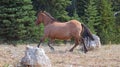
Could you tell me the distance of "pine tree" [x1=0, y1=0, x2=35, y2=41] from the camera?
66.6ft

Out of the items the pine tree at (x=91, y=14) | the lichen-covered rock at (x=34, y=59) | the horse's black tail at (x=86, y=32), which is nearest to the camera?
the lichen-covered rock at (x=34, y=59)

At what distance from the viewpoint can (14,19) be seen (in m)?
20.4

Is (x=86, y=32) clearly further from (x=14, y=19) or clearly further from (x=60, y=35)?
(x=14, y=19)

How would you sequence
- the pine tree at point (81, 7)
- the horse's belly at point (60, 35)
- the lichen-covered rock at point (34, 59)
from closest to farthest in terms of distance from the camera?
the lichen-covered rock at point (34, 59) < the horse's belly at point (60, 35) < the pine tree at point (81, 7)

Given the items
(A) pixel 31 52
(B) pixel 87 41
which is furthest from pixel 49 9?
(A) pixel 31 52

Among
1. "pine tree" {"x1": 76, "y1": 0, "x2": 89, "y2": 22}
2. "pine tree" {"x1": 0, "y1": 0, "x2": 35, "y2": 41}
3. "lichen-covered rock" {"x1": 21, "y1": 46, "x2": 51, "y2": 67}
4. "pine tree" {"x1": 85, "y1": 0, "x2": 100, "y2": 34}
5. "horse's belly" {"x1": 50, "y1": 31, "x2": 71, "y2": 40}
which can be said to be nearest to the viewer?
"lichen-covered rock" {"x1": 21, "y1": 46, "x2": 51, "y2": 67}

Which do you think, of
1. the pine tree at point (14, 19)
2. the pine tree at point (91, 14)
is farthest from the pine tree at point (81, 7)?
the pine tree at point (14, 19)

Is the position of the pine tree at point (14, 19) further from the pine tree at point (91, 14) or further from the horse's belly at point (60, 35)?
the horse's belly at point (60, 35)

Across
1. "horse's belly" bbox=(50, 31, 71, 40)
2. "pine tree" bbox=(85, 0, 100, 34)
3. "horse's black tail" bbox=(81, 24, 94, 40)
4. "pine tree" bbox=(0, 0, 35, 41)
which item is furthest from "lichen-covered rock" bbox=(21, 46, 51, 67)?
"pine tree" bbox=(85, 0, 100, 34)

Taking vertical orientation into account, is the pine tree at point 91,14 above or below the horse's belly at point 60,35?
below

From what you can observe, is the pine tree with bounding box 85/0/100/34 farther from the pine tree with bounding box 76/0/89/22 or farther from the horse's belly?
the horse's belly

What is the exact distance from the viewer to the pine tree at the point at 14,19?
66.6 feet

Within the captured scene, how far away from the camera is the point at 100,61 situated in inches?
380

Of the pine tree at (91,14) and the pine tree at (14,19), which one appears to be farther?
the pine tree at (91,14)
